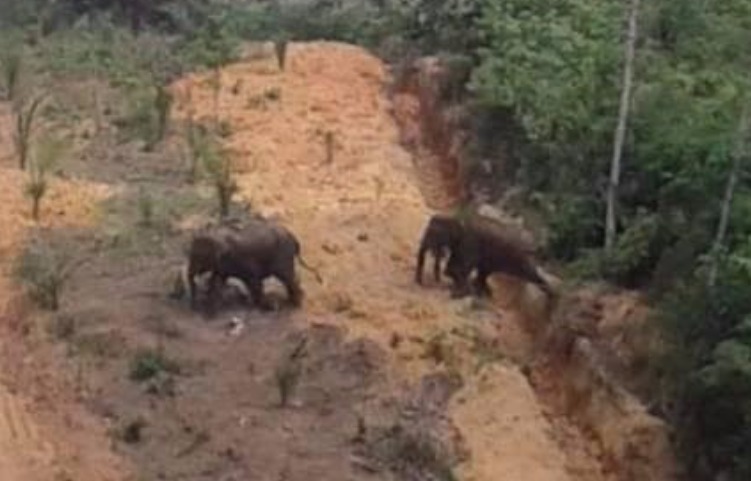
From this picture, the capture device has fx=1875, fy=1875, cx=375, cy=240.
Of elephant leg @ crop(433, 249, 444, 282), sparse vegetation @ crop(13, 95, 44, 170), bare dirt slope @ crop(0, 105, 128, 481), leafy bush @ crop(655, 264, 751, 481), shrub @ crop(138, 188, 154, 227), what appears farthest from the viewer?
sparse vegetation @ crop(13, 95, 44, 170)

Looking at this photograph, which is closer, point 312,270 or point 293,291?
point 293,291

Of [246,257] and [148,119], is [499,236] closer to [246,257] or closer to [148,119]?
[246,257]

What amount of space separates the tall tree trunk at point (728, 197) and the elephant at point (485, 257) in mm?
2480

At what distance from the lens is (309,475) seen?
12.0 meters

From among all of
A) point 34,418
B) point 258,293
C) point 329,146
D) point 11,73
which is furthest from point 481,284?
point 11,73

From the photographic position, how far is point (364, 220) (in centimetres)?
1712

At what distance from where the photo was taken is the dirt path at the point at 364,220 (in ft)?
43.2

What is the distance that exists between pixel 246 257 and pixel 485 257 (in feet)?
6.61

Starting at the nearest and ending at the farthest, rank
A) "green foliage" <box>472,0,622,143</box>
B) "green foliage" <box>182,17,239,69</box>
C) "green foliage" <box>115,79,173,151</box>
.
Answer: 1. "green foliage" <box>472,0,622,143</box>
2. "green foliage" <box>115,79,173,151</box>
3. "green foliage" <box>182,17,239,69</box>

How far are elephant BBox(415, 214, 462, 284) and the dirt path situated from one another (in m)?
0.27

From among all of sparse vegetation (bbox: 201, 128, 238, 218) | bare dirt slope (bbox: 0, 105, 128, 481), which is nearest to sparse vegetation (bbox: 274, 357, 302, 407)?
bare dirt slope (bbox: 0, 105, 128, 481)

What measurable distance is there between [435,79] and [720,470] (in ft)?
36.3

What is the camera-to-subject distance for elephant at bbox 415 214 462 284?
51.0 ft

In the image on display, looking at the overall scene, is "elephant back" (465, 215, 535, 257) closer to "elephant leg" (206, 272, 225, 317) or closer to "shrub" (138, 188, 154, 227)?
"elephant leg" (206, 272, 225, 317)
